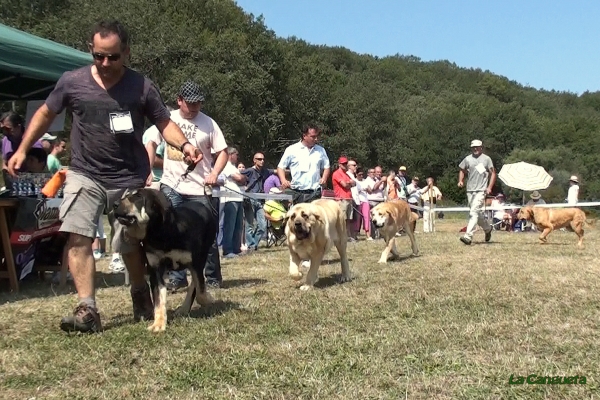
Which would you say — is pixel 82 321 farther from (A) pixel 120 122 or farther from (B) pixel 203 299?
(A) pixel 120 122

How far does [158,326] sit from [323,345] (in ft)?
3.93

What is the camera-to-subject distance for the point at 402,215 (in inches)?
396

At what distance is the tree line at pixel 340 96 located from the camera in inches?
1556

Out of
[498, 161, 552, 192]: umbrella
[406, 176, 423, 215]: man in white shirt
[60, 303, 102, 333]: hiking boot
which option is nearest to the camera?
[60, 303, 102, 333]: hiking boot

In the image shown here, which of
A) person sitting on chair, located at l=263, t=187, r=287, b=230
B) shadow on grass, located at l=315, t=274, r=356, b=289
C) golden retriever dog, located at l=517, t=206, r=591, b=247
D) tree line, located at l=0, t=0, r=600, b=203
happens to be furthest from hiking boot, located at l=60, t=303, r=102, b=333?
tree line, located at l=0, t=0, r=600, b=203

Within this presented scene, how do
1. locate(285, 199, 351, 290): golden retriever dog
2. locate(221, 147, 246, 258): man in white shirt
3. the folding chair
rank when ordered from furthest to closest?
the folding chair < locate(221, 147, 246, 258): man in white shirt < locate(285, 199, 351, 290): golden retriever dog

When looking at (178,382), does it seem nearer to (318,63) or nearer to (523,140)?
(318,63)

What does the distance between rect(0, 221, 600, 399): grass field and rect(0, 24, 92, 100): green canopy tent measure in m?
2.35

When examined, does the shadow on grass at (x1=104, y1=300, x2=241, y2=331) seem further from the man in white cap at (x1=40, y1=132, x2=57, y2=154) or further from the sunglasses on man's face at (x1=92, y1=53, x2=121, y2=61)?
the man in white cap at (x1=40, y1=132, x2=57, y2=154)

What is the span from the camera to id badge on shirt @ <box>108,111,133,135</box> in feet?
13.9

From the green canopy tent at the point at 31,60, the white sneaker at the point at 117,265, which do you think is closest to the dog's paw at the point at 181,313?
the green canopy tent at the point at 31,60

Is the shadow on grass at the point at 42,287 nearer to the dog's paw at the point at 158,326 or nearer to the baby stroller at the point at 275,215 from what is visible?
the dog's paw at the point at 158,326

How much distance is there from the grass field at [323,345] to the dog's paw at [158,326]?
49mm

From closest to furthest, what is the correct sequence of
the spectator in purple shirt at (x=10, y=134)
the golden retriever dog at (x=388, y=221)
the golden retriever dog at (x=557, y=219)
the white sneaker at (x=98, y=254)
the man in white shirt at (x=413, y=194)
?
1. the spectator in purple shirt at (x=10, y=134)
2. the golden retriever dog at (x=388, y=221)
3. the white sneaker at (x=98, y=254)
4. the golden retriever dog at (x=557, y=219)
5. the man in white shirt at (x=413, y=194)
